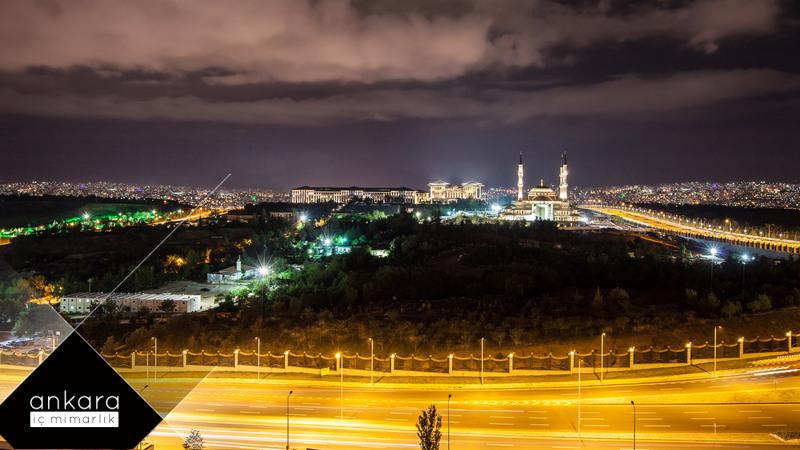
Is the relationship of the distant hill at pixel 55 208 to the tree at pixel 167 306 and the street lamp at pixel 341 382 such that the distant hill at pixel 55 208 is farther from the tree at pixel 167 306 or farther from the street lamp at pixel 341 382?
the street lamp at pixel 341 382

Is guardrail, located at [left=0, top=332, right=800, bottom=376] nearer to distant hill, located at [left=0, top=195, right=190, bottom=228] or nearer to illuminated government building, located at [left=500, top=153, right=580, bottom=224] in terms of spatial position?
illuminated government building, located at [left=500, top=153, right=580, bottom=224]

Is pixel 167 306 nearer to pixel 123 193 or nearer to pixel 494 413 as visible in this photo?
pixel 494 413

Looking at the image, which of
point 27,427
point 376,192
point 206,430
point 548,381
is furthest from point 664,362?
point 376,192

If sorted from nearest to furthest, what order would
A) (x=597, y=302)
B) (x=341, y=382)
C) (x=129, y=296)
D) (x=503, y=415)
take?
(x=503, y=415), (x=341, y=382), (x=597, y=302), (x=129, y=296)

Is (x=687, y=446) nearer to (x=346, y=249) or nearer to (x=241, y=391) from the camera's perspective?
(x=241, y=391)

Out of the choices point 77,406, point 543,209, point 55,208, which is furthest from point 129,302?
point 55,208

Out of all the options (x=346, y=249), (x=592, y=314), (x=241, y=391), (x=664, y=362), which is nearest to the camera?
(x=241, y=391)

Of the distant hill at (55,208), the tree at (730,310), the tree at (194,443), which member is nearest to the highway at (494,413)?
the tree at (194,443)
